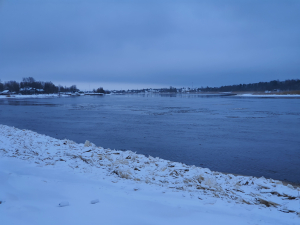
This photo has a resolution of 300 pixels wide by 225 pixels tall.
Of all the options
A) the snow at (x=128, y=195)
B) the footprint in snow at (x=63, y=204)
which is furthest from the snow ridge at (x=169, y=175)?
the footprint in snow at (x=63, y=204)

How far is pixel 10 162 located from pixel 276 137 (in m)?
13.4

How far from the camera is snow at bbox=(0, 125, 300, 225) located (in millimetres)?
3926

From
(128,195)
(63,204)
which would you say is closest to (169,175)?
(128,195)

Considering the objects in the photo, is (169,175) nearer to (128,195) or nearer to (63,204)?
(128,195)

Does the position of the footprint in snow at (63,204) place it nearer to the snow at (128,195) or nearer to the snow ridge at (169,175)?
the snow at (128,195)

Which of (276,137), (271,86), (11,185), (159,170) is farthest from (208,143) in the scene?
(271,86)

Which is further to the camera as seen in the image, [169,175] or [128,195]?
[169,175]

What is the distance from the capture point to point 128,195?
4832mm

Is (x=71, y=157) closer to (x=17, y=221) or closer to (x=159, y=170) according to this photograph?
(x=159, y=170)

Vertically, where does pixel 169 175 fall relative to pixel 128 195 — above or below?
below

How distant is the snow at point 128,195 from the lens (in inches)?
155

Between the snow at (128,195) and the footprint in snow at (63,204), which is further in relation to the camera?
the footprint in snow at (63,204)

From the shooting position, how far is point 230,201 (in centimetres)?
491

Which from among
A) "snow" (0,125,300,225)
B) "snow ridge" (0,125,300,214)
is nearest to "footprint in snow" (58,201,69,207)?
"snow" (0,125,300,225)
